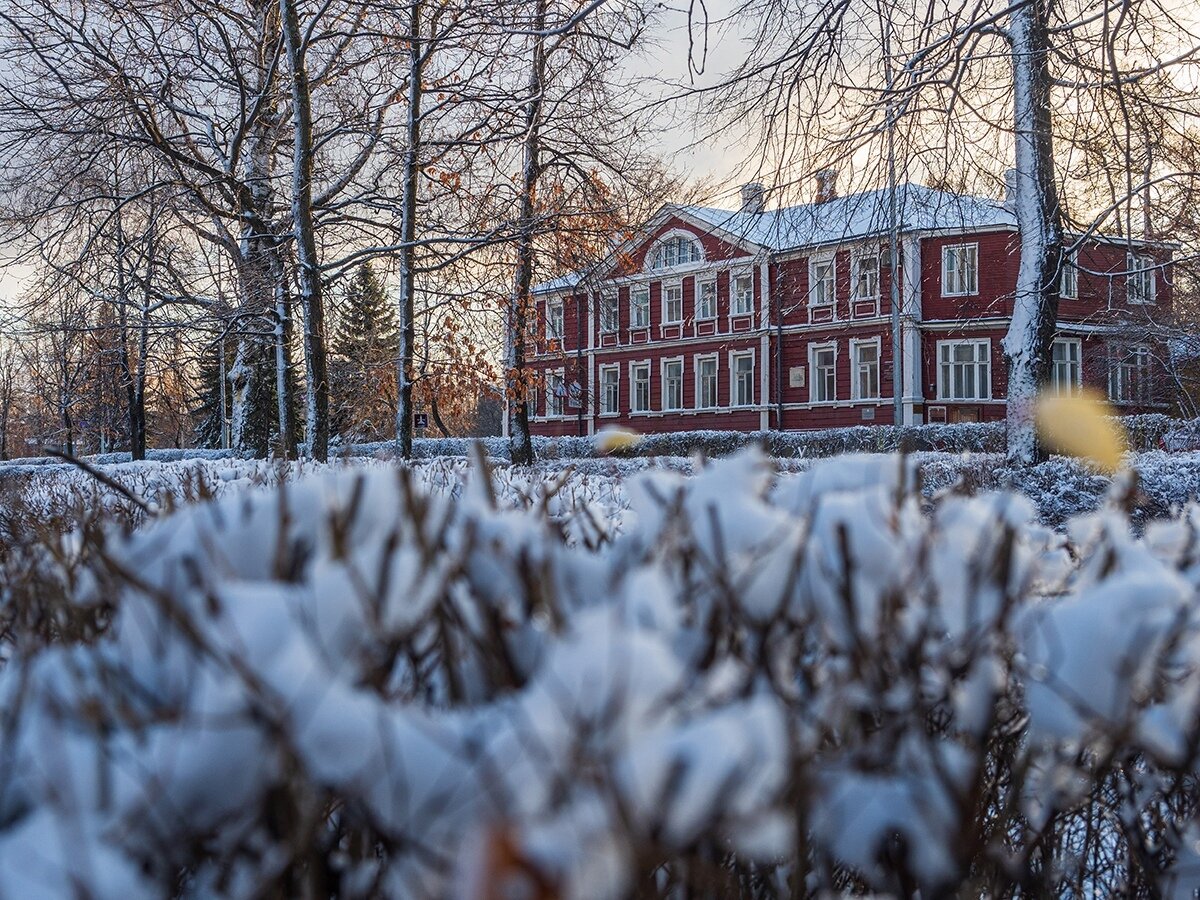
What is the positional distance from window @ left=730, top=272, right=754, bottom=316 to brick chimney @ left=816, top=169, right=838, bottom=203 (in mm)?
25058

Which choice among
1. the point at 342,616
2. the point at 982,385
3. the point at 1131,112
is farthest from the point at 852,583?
the point at 982,385

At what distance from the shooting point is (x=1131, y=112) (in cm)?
569

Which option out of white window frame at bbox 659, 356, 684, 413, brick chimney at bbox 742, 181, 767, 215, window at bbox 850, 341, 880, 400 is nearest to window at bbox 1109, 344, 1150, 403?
window at bbox 850, 341, 880, 400

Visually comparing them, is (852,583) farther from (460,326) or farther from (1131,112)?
(460,326)

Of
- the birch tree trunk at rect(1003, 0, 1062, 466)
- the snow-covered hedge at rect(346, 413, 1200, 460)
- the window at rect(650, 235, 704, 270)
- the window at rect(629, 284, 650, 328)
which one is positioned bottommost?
the snow-covered hedge at rect(346, 413, 1200, 460)

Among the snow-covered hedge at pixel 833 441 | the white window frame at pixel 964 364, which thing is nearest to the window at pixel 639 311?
the snow-covered hedge at pixel 833 441

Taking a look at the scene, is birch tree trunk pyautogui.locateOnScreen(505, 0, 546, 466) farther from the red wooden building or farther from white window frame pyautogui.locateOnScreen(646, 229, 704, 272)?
white window frame pyautogui.locateOnScreen(646, 229, 704, 272)

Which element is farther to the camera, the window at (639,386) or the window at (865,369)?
the window at (639,386)

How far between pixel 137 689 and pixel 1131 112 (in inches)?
263

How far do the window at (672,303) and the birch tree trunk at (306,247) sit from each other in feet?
79.8

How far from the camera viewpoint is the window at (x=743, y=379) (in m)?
32.2

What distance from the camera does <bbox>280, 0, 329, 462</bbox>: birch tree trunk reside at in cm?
1031

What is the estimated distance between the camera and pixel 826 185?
6.64m

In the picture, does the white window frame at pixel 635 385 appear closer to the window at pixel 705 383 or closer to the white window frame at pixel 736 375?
the window at pixel 705 383
